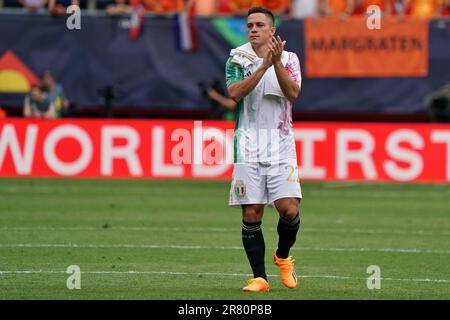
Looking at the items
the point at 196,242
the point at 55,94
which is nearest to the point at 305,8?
the point at 55,94

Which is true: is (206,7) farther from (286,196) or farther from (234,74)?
(286,196)

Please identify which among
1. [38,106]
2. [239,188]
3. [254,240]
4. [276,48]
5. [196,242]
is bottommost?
[196,242]

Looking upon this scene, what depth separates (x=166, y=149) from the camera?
26000mm

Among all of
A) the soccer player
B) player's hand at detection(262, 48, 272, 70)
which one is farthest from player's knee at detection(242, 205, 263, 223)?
player's hand at detection(262, 48, 272, 70)

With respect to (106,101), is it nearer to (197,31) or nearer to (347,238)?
(197,31)

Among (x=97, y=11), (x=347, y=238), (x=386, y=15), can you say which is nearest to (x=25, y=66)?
(x=97, y=11)

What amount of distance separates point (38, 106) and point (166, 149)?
4048 millimetres

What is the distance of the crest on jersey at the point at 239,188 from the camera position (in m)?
11.9

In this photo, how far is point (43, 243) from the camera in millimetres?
16109

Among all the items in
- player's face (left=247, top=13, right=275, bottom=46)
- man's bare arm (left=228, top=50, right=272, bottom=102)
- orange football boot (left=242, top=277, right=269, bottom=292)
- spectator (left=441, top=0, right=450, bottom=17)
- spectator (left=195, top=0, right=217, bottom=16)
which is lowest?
orange football boot (left=242, top=277, right=269, bottom=292)

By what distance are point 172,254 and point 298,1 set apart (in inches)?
577

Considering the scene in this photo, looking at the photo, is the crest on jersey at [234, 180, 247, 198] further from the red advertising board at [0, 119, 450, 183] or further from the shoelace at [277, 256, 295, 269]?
the red advertising board at [0, 119, 450, 183]

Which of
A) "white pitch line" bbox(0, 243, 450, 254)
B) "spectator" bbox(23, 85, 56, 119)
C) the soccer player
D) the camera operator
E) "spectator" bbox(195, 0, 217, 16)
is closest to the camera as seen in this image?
the soccer player

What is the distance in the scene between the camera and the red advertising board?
25750mm
